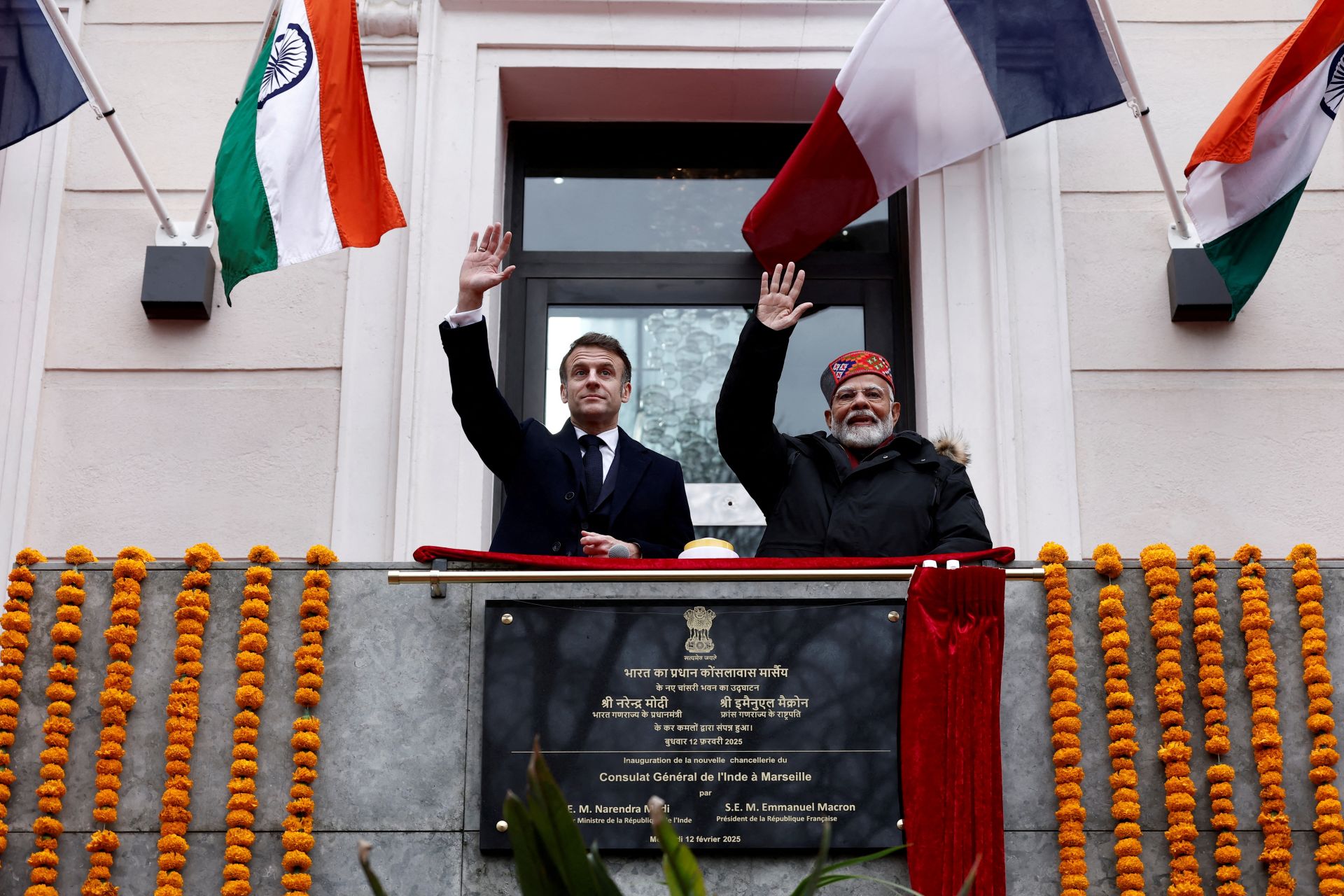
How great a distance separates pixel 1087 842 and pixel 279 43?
4623 mm

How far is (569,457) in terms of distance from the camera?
6.56 m

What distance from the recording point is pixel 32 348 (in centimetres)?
773

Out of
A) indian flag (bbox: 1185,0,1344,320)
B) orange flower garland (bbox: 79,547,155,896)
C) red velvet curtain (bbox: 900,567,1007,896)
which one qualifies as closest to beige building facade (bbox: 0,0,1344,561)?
indian flag (bbox: 1185,0,1344,320)

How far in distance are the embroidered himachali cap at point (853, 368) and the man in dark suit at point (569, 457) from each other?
28.8 inches

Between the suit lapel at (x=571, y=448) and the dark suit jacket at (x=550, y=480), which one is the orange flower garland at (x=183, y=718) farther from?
the suit lapel at (x=571, y=448)

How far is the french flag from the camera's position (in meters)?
7.43

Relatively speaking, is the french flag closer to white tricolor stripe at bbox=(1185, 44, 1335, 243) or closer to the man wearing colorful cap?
white tricolor stripe at bbox=(1185, 44, 1335, 243)

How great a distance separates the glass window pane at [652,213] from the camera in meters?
8.50

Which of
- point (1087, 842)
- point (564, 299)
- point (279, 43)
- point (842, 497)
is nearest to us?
point (1087, 842)

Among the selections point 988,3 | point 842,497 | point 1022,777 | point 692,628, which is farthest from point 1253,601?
point 988,3

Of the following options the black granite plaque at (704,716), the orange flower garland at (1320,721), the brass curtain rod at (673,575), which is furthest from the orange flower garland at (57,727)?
the orange flower garland at (1320,721)

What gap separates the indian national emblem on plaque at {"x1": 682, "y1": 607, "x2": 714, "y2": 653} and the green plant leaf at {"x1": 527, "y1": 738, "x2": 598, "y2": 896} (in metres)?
2.92

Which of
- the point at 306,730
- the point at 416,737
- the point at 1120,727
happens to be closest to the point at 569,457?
the point at 416,737

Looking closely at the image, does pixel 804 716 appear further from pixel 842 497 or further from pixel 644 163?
pixel 644 163
